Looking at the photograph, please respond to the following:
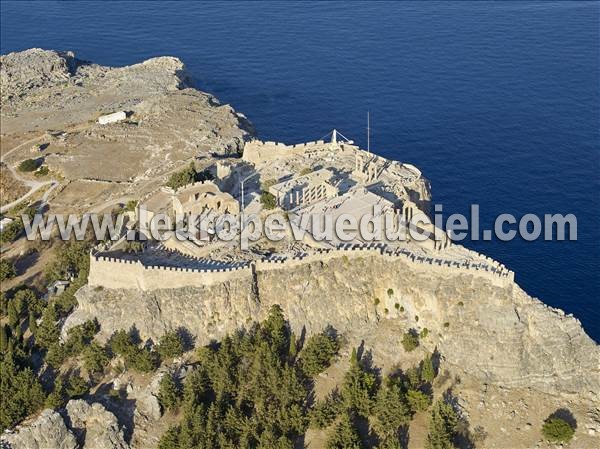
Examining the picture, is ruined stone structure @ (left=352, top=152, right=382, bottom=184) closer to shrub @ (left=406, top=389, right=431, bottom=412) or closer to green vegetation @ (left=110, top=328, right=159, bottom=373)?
shrub @ (left=406, top=389, right=431, bottom=412)

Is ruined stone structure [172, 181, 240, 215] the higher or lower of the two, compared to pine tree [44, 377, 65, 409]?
higher

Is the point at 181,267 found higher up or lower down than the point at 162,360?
higher up

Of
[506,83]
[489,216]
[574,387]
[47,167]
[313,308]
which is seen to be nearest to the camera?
[574,387]

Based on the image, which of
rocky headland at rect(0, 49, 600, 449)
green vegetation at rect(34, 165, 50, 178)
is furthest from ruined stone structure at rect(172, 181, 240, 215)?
green vegetation at rect(34, 165, 50, 178)

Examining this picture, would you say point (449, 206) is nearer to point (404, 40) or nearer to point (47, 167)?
point (47, 167)

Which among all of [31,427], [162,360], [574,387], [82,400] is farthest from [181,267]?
[574,387]

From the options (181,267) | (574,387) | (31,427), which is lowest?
(31,427)

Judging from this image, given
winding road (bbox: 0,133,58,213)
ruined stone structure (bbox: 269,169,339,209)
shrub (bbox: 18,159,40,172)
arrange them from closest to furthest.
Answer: ruined stone structure (bbox: 269,169,339,209) → winding road (bbox: 0,133,58,213) → shrub (bbox: 18,159,40,172)
